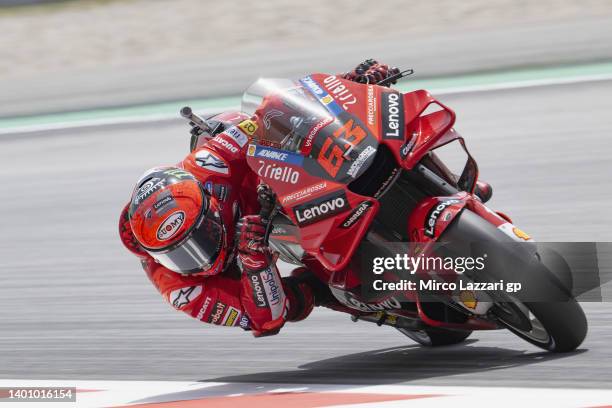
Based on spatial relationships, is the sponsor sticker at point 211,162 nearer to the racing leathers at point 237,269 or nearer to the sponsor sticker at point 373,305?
the racing leathers at point 237,269

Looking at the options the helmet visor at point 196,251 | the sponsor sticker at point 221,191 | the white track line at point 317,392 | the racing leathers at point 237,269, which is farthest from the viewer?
the sponsor sticker at point 221,191

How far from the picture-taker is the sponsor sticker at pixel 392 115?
4.39 metres

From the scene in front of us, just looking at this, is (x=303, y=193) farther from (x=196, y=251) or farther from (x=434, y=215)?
(x=196, y=251)

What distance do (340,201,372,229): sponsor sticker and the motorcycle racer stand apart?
1.71ft

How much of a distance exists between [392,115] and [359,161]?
0.29m

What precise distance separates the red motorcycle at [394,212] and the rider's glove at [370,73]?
36 cm

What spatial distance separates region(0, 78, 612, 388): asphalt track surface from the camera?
199 inches

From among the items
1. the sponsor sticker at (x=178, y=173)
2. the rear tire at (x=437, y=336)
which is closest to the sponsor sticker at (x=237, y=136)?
the sponsor sticker at (x=178, y=173)

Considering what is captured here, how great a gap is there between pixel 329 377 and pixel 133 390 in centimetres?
99

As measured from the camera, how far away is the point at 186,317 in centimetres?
657

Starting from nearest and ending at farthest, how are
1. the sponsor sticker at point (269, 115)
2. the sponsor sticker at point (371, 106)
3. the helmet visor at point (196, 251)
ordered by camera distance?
the sponsor sticker at point (371, 106) < the sponsor sticker at point (269, 115) < the helmet visor at point (196, 251)

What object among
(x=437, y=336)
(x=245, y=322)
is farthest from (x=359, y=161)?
(x=437, y=336)

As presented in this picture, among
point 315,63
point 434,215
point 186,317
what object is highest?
point 434,215

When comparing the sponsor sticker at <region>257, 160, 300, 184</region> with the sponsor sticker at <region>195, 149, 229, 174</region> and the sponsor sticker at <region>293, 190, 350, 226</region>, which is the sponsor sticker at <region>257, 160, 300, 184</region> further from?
the sponsor sticker at <region>195, 149, 229, 174</region>
